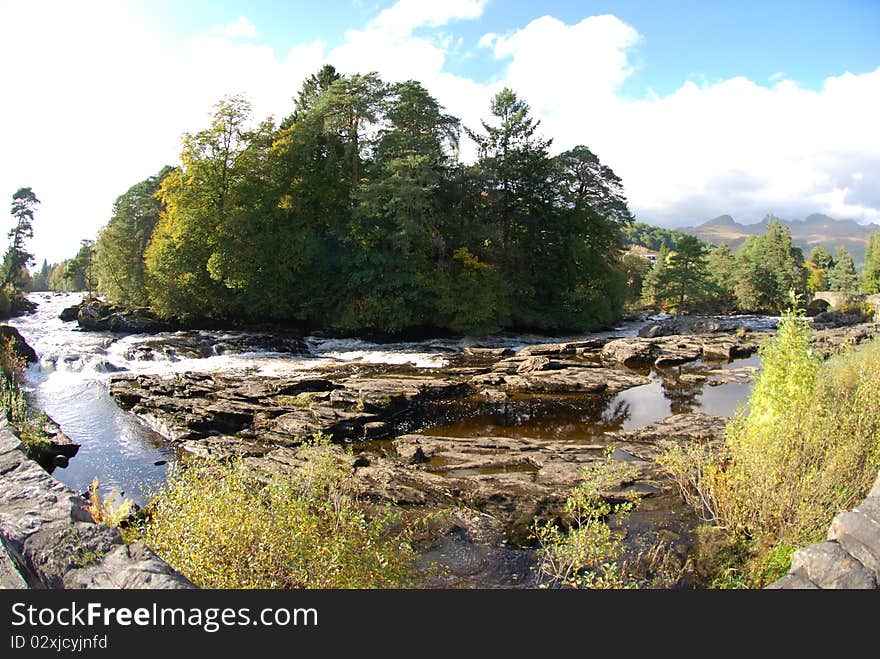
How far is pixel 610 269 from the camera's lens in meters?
42.8

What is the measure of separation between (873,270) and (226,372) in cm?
9023

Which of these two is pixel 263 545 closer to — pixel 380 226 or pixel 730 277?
pixel 380 226

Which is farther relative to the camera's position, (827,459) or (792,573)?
(827,459)

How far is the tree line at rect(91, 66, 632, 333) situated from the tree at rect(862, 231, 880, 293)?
2309 inches

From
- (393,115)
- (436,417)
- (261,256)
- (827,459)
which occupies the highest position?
(393,115)

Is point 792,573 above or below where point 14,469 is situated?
below

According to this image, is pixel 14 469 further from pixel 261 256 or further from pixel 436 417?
pixel 261 256

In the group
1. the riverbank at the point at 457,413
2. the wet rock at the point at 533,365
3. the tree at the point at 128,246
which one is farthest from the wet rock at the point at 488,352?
the tree at the point at 128,246

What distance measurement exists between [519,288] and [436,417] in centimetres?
2481

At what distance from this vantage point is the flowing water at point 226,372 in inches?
518

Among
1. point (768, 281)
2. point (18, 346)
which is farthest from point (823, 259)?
point (18, 346)

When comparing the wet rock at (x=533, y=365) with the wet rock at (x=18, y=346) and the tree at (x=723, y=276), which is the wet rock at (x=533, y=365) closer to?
the wet rock at (x=18, y=346)

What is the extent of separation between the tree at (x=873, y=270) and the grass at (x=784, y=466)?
8456 centimetres

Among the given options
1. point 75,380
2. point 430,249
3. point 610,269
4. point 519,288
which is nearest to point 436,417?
point 75,380
